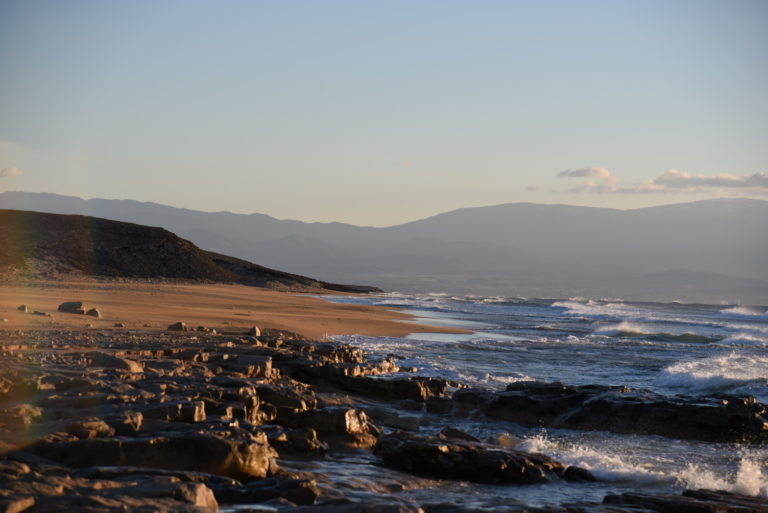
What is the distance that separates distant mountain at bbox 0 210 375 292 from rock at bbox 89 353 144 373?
29.7 metres

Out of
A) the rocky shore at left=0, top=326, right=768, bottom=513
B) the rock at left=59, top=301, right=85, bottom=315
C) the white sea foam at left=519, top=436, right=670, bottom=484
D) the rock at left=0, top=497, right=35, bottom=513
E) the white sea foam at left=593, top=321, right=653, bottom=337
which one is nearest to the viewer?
the rock at left=0, top=497, right=35, bottom=513

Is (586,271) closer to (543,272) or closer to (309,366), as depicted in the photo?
(543,272)

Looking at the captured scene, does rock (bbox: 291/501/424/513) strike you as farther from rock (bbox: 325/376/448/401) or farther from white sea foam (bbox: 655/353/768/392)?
white sea foam (bbox: 655/353/768/392)

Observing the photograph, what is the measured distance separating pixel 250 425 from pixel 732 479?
16.6 ft

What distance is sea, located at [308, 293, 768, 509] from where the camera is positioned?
7391mm

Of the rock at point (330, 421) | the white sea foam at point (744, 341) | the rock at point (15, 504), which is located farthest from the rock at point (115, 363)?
the white sea foam at point (744, 341)

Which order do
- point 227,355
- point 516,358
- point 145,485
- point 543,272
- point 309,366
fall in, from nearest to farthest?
point 145,485 → point 227,355 → point 309,366 → point 516,358 → point 543,272

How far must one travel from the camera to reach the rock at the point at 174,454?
595 centimetres

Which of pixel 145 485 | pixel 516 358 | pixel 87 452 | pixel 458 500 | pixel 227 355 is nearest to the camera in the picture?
pixel 145 485

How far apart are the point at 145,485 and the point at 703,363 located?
1676 cm

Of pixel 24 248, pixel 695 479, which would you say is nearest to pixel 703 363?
pixel 695 479

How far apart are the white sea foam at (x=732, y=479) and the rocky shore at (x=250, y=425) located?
31.0 inches

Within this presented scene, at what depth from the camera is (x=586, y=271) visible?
190 m

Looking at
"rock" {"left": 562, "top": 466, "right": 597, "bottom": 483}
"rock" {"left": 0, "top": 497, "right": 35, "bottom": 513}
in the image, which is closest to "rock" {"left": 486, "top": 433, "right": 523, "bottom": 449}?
"rock" {"left": 562, "top": 466, "right": 597, "bottom": 483}
